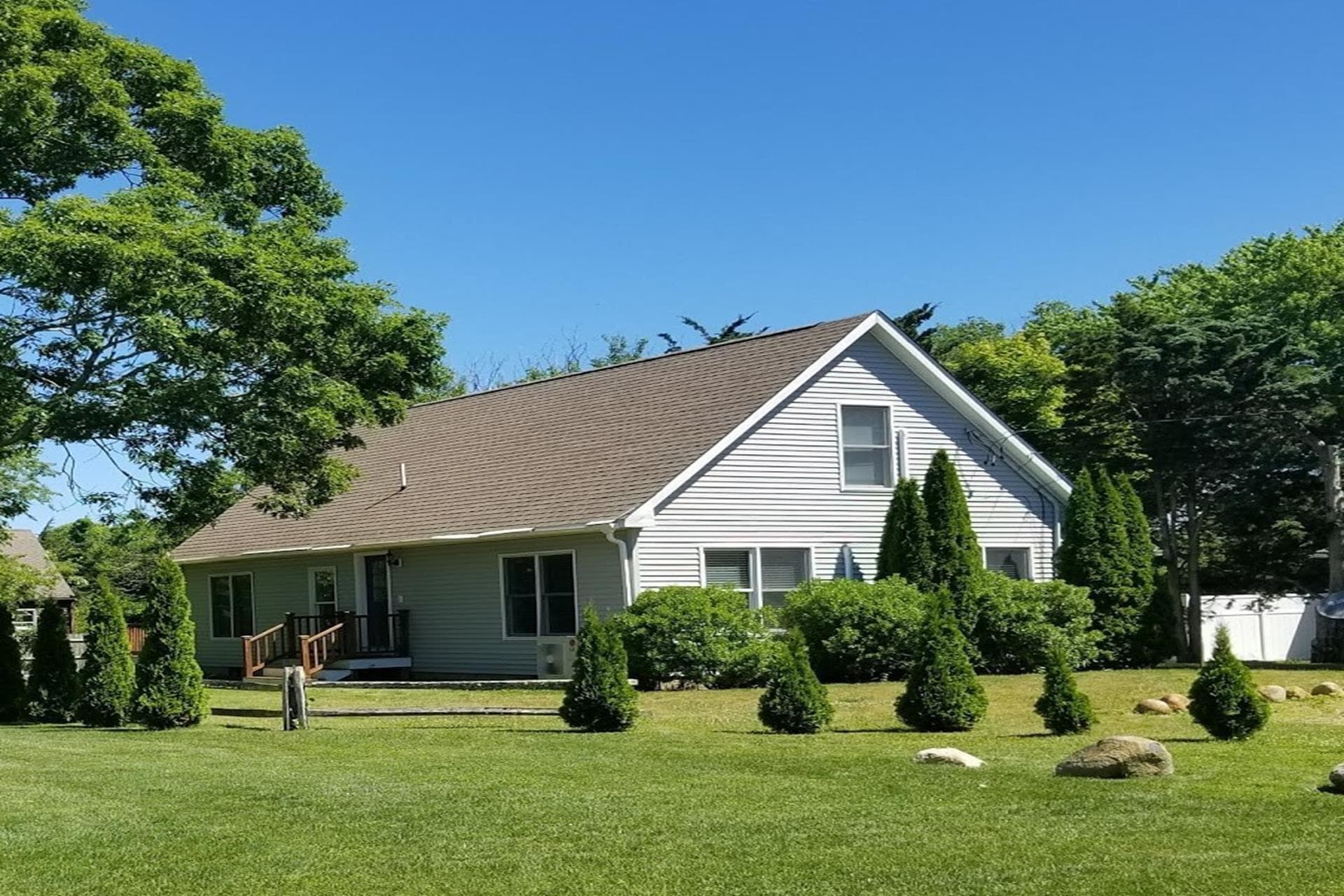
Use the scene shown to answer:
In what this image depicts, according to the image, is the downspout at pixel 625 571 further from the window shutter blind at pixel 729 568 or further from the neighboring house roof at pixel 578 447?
the window shutter blind at pixel 729 568

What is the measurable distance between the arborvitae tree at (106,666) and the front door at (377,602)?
924 cm

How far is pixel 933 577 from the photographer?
23.5 m

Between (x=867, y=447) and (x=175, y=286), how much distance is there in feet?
43.9

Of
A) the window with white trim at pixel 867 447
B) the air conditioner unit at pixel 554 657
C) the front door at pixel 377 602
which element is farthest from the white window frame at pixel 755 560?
the front door at pixel 377 602

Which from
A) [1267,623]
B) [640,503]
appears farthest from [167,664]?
[1267,623]

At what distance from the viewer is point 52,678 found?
18469 millimetres

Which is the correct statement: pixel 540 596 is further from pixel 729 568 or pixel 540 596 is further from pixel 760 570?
pixel 760 570

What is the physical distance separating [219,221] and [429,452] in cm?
1222

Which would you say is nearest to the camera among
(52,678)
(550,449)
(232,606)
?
(52,678)

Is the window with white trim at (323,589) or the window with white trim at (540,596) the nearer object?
the window with white trim at (540,596)

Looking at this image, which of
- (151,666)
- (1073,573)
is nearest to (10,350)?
(151,666)

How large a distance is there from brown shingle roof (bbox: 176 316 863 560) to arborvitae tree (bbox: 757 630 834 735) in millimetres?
7716

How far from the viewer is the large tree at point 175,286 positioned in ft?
50.3

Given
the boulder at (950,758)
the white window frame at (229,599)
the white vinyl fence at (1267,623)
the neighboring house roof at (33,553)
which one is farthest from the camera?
the neighboring house roof at (33,553)
